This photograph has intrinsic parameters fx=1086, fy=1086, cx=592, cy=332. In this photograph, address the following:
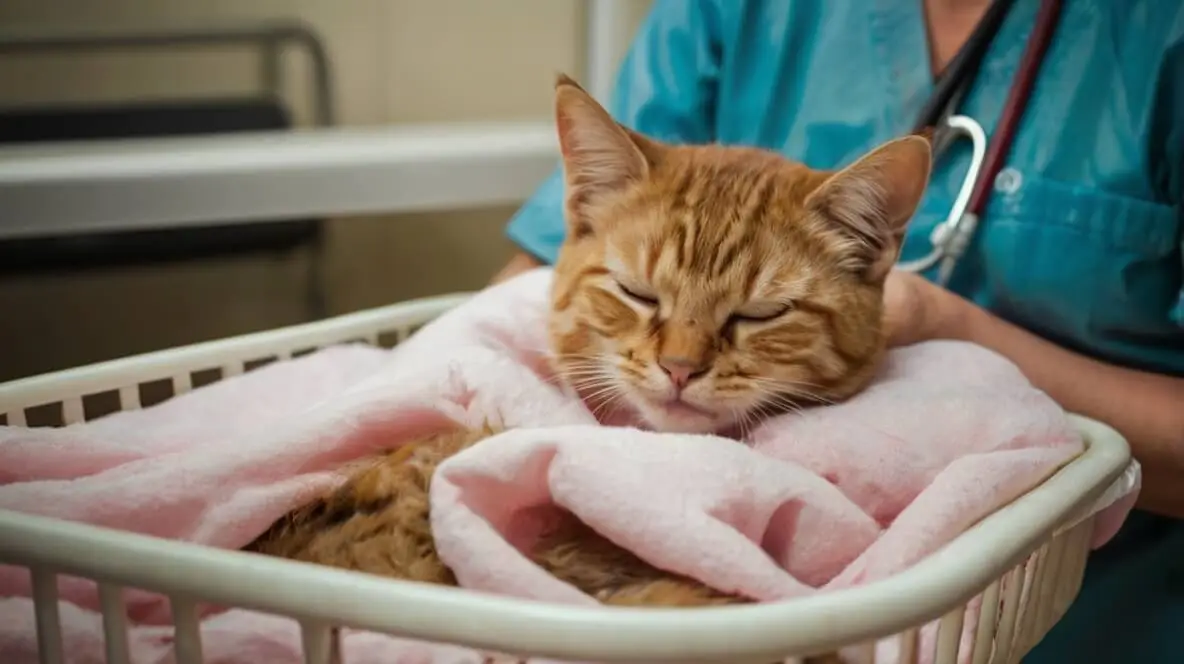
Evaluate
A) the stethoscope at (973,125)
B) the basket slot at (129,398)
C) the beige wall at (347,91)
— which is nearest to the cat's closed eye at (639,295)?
the stethoscope at (973,125)

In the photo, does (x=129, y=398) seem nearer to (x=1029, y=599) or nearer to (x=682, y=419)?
(x=682, y=419)

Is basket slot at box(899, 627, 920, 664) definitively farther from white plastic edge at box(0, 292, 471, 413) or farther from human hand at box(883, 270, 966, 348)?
white plastic edge at box(0, 292, 471, 413)

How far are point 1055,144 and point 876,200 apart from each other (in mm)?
276

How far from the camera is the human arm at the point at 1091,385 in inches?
35.6

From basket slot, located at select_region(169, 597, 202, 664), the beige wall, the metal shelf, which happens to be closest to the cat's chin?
basket slot, located at select_region(169, 597, 202, 664)

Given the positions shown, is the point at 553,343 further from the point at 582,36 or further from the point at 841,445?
the point at 582,36

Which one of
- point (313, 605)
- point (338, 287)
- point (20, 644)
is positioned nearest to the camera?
point (313, 605)

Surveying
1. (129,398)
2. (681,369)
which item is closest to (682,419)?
(681,369)

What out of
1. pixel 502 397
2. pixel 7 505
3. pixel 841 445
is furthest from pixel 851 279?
pixel 7 505

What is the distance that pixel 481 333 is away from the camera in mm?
889

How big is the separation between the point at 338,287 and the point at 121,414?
110 cm

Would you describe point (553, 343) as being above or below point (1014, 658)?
above

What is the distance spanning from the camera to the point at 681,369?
0.75 meters

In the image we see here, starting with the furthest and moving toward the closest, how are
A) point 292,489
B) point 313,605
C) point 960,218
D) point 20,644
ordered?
point 960,218 → point 292,489 → point 20,644 → point 313,605
